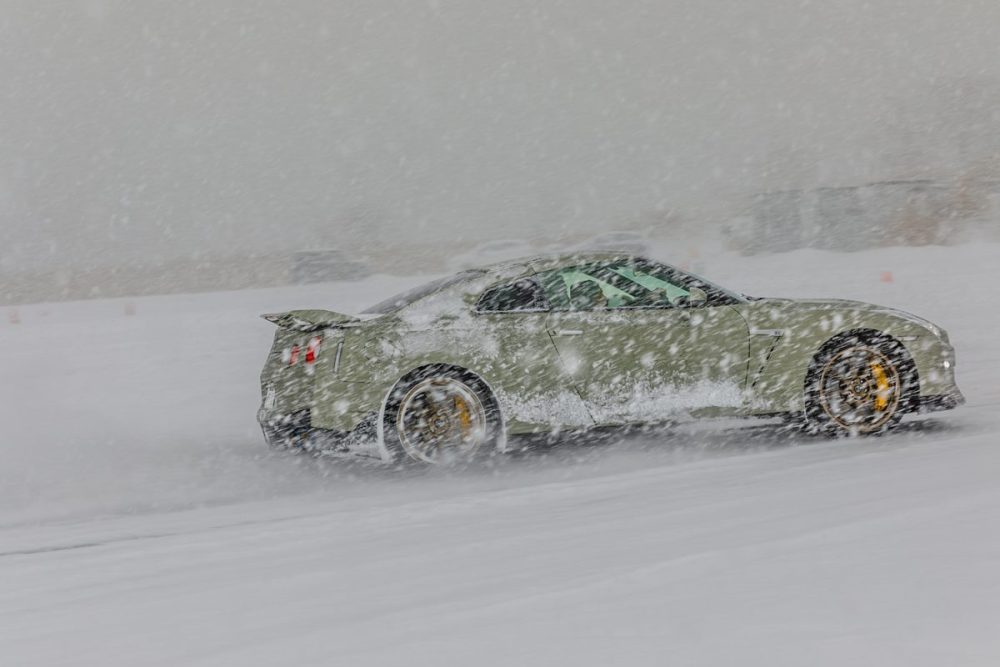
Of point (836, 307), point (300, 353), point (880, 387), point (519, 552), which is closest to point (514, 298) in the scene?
point (300, 353)

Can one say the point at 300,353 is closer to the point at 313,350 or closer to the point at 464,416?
the point at 313,350

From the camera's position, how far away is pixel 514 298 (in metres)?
7.31

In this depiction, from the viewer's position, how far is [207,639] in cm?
357

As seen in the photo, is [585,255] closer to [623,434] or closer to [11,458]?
[623,434]

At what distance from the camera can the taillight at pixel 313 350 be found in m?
7.12

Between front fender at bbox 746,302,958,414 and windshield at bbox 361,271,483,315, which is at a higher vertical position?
windshield at bbox 361,271,483,315

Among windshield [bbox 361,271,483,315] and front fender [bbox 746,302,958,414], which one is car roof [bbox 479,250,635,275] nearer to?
windshield [bbox 361,271,483,315]

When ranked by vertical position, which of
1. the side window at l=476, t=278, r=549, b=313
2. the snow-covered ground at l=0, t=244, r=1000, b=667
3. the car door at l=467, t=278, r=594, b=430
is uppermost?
the side window at l=476, t=278, r=549, b=313

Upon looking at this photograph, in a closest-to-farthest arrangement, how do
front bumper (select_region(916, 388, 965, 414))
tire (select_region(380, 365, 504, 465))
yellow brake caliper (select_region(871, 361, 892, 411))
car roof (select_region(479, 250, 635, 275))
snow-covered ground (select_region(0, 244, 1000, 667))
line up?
1. snow-covered ground (select_region(0, 244, 1000, 667))
2. tire (select_region(380, 365, 504, 465))
3. front bumper (select_region(916, 388, 965, 414))
4. yellow brake caliper (select_region(871, 361, 892, 411))
5. car roof (select_region(479, 250, 635, 275))

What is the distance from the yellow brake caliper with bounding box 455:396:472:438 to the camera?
280 inches

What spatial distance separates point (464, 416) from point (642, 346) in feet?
3.91

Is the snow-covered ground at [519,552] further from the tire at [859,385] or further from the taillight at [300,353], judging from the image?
the taillight at [300,353]

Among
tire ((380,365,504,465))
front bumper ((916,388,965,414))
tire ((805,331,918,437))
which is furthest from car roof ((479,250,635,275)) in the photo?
front bumper ((916,388,965,414))

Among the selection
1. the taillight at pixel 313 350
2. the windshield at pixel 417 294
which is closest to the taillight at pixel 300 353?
the taillight at pixel 313 350
